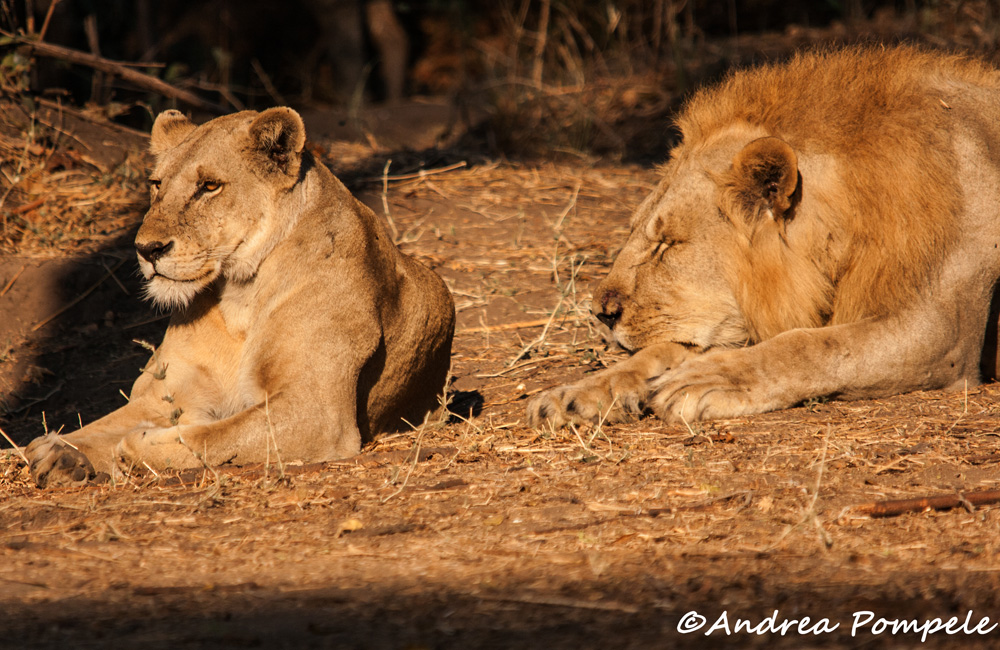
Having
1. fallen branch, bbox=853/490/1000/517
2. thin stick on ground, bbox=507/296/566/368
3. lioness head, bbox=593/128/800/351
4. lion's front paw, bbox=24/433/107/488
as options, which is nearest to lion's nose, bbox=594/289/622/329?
lioness head, bbox=593/128/800/351

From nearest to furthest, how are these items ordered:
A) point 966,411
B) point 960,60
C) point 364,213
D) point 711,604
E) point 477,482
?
point 711,604, point 477,482, point 966,411, point 364,213, point 960,60

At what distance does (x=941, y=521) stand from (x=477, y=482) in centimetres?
126

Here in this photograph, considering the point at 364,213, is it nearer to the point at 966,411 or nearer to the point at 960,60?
the point at 966,411

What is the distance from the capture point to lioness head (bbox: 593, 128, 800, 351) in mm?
4305

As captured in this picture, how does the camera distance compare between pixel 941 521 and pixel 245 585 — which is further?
pixel 941 521

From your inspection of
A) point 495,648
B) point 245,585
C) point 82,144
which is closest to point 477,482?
point 245,585

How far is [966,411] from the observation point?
3867mm

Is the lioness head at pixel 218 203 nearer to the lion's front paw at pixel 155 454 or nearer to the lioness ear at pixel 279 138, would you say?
the lioness ear at pixel 279 138

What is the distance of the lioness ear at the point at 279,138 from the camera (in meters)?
3.78

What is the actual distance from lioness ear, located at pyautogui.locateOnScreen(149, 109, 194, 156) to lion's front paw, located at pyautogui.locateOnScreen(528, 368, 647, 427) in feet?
5.49

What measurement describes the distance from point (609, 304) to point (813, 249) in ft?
2.81

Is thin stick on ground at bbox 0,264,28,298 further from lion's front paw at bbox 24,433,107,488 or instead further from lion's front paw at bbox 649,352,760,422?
lion's front paw at bbox 649,352,760,422

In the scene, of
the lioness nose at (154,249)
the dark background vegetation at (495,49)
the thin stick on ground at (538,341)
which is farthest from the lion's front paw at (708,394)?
the dark background vegetation at (495,49)

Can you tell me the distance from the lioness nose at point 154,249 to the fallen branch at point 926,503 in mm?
2329
